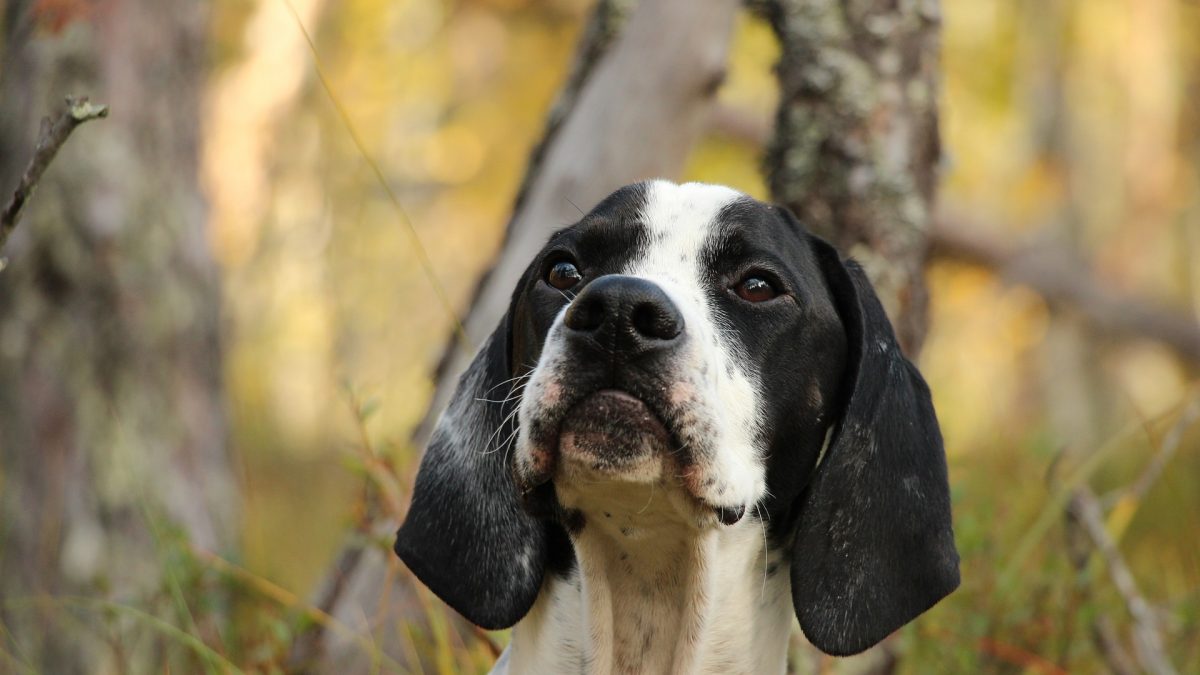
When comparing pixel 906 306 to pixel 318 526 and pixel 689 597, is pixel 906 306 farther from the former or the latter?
pixel 318 526

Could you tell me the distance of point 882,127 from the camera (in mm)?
3492

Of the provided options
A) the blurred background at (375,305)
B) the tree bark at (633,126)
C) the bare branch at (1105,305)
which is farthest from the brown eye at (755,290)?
the bare branch at (1105,305)

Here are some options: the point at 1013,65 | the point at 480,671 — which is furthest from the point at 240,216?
the point at 1013,65

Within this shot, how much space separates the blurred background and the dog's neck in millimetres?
628

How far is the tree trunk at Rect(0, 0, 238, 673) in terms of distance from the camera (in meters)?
4.38

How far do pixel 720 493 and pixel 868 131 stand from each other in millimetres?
1701

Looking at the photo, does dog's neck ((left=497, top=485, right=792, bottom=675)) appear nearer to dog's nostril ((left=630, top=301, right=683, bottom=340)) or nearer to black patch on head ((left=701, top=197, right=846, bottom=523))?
black patch on head ((left=701, top=197, right=846, bottom=523))

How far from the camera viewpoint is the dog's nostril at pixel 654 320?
2.01m

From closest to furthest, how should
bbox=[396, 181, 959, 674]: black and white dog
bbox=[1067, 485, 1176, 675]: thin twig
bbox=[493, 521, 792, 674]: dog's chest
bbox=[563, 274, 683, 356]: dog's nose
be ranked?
bbox=[563, 274, 683, 356]: dog's nose → bbox=[396, 181, 959, 674]: black and white dog → bbox=[493, 521, 792, 674]: dog's chest → bbox=[1067, 485, 1176, 675]: thin twig

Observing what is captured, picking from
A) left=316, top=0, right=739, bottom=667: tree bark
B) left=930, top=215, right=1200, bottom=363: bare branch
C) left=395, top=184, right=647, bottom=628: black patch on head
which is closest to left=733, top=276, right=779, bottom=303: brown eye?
left=395, top=184, right=647, bottom=628: black patch on head

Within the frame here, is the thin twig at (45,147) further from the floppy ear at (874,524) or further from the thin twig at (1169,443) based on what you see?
the thin twig at (1169,443)

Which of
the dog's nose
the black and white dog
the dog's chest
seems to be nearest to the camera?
the dog's nose

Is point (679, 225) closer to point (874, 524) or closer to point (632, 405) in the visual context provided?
point (632, 405)

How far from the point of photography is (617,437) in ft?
6.71
